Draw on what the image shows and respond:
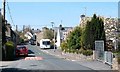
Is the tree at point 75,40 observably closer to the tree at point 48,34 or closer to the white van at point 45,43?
the white van at point 45,43

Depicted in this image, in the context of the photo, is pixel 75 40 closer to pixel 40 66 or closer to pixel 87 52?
pixel 87 52

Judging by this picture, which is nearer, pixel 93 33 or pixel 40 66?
pixel 40 66

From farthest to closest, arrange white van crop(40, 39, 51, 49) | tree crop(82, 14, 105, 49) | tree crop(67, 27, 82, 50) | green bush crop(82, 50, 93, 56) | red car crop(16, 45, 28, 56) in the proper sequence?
1. white van crop(40, 39, 51, 49)
2. red car crop(16, 45, 28, 56)
3. tree crop(67, 27, 82, 50)
4. tree crop(82, 14, 105, 49)
5. green bush crop(82, 50, 93, 56)

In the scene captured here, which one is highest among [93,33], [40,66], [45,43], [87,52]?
[93,33]

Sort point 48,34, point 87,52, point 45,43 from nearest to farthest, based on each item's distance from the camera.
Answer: point 87,52
point 45,43
point 48,34

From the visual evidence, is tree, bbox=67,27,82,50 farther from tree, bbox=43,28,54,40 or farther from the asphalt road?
tree, bbox=43,28,54,40

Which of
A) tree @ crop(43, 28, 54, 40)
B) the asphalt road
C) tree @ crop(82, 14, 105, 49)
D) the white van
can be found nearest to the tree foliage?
tree @ crop(82, 14, 105, 49)

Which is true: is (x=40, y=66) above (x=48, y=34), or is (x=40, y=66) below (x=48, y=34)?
below

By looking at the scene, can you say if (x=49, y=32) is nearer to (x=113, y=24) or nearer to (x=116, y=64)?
(x=113, y=24)

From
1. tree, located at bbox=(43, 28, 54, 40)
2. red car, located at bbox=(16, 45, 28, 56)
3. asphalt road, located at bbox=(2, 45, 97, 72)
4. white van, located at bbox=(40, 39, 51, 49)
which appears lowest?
asphalt road, located at bbox=(2, 45, 97, 72)

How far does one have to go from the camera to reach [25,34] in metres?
192

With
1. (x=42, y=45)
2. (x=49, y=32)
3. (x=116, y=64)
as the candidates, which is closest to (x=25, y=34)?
(x=49, y=32)

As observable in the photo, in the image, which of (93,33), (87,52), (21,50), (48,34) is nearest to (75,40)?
(21,50)

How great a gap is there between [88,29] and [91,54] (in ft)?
12.4
